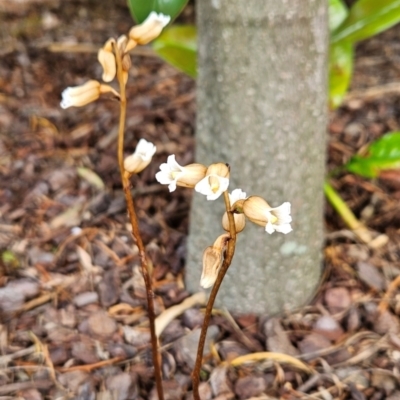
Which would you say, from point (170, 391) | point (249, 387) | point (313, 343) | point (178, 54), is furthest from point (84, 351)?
point (178, 54)

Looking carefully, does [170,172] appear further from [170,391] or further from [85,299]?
[85,299]

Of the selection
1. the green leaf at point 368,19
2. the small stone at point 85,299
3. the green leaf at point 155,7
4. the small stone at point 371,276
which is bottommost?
the small stone at point 85,299

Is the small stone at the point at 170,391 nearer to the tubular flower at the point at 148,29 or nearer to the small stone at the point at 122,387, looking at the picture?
the small stone at the point at 122,387

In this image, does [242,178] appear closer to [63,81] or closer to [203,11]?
[203,11]

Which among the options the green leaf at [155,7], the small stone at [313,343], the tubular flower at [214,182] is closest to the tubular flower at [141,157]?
the tubular flower at [214,182]

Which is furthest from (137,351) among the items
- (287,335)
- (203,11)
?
(203,11)

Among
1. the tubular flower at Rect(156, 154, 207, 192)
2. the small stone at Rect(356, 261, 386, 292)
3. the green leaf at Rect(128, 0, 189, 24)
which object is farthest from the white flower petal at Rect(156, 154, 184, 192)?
the small stone at Rect(356, 261, 386, 292)
